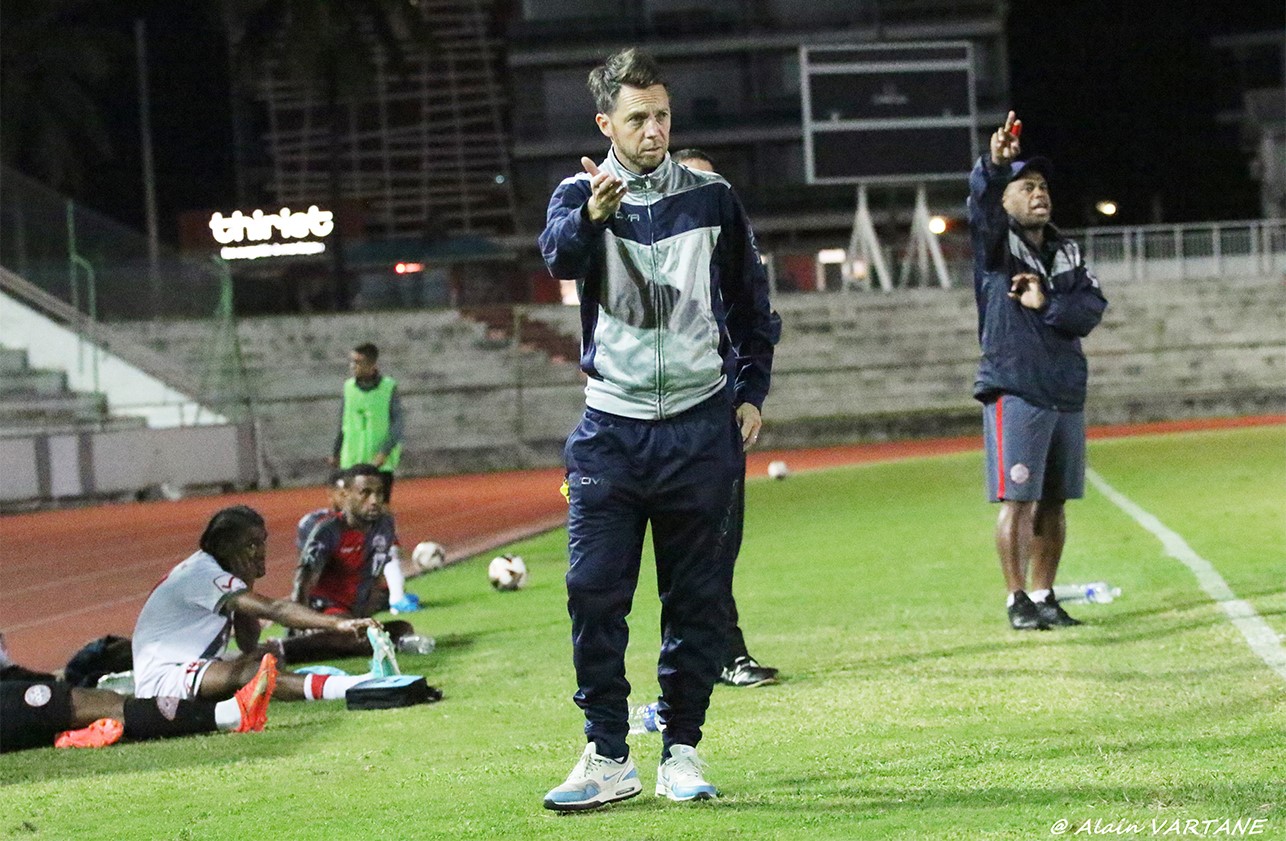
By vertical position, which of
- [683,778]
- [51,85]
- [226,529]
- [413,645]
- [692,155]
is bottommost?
[413,645]

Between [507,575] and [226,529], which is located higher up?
[226,529]

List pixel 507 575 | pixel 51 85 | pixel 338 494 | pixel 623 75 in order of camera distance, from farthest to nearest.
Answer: pixel 51 85 → pixel 507 575 → pixel 338 494 → pixel 623 75

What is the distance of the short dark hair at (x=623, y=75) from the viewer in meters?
5.18

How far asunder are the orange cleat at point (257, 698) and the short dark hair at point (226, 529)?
71 centimetres

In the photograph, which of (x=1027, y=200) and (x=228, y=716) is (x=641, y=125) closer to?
(x=228, y=716)

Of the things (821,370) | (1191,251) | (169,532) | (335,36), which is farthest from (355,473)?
(335,36)

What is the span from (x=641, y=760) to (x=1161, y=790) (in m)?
1.87

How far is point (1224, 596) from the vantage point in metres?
9.34

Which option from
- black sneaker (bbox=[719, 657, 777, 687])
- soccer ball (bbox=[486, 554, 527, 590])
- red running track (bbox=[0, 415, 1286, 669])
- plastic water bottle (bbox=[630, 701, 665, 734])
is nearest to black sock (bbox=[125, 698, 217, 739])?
plastic water bottle (bbox=[630, 701, 665, 734])

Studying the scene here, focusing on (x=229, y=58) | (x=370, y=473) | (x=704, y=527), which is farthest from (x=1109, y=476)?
(x=229, y=58)

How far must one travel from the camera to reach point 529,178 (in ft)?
206

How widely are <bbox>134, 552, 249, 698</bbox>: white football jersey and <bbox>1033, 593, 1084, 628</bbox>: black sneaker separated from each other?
366cm

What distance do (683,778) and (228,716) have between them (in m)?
2.82

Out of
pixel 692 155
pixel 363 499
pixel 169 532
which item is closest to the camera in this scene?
pixel 692 155
